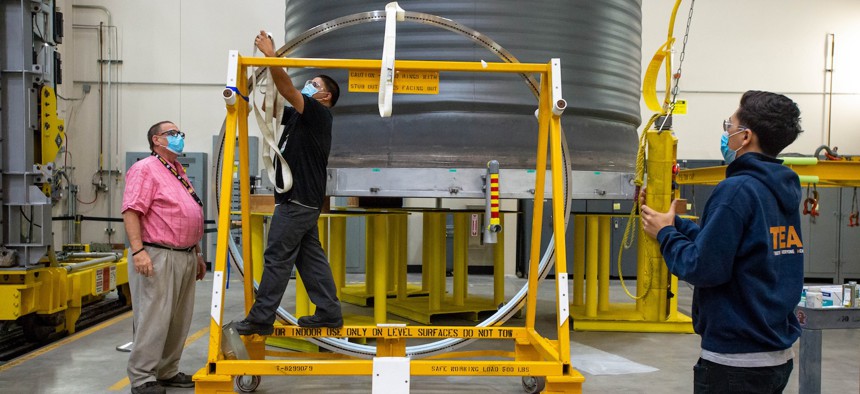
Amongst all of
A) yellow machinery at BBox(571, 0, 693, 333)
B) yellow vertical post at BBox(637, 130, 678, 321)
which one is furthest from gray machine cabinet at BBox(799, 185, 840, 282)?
yellow vertical post at BBox(637, 130, 678, 321)

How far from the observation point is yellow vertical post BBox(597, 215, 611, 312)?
6551mm

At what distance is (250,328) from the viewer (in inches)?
126

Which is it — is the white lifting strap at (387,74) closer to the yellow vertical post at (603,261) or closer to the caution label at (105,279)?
the yellow vertical post at (603,261)

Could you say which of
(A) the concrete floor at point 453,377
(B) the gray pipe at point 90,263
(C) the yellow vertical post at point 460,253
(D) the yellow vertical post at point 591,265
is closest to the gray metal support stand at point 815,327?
(A) the concrete floor at point 453,377

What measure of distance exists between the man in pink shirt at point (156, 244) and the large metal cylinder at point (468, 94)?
5.02 feet

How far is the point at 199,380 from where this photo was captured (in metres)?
2.79

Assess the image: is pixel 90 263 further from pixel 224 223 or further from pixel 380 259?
pixel 224 223

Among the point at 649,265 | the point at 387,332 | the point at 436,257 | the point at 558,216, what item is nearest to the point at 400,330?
the point at 387,332

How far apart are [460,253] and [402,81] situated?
3787mm

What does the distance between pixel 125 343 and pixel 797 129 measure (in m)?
5.41

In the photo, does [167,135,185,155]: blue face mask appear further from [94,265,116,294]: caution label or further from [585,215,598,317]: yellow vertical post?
[585,215,598,317]: yellow vertical post

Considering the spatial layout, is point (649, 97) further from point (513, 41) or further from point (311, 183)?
point (311, 183)

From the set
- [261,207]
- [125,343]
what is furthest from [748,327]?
[125,343]

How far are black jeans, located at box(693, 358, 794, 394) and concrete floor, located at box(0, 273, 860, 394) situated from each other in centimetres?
244
